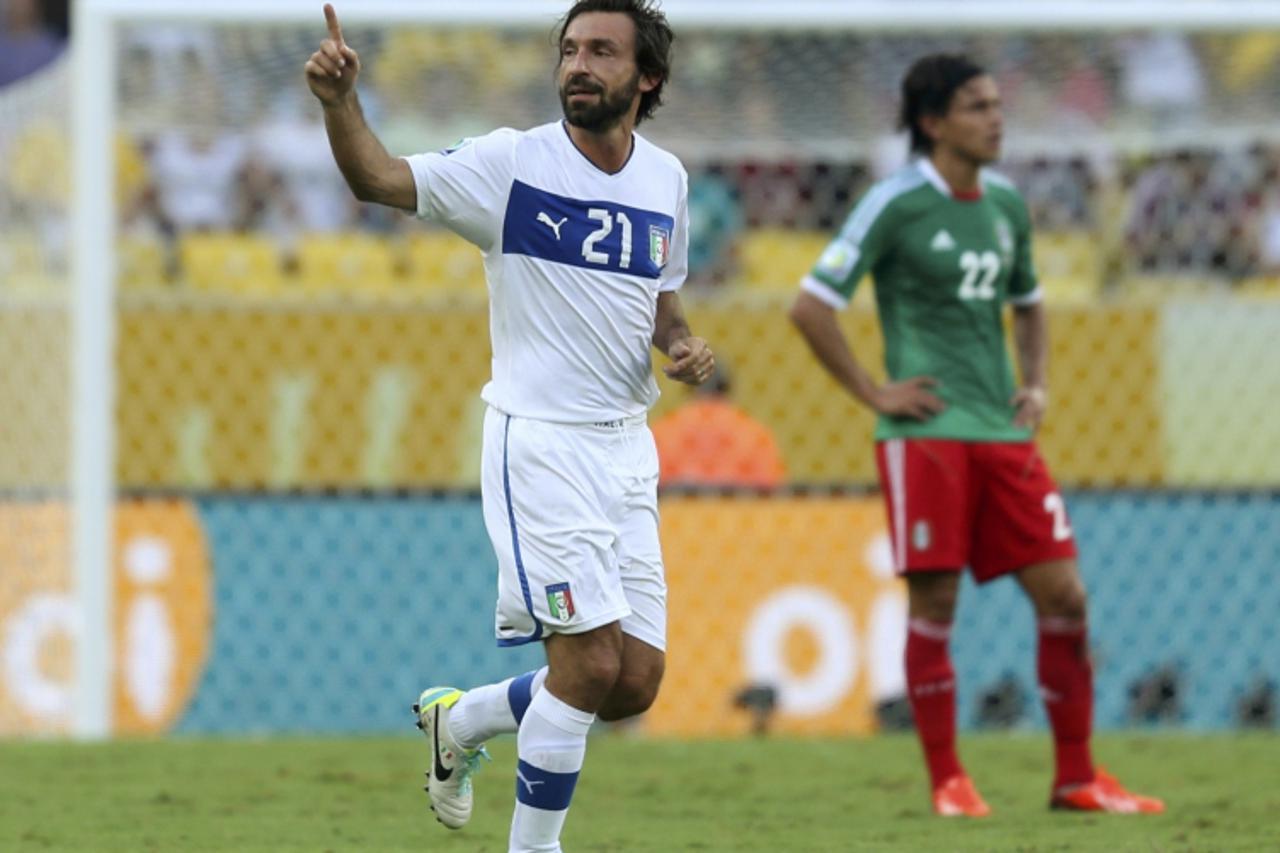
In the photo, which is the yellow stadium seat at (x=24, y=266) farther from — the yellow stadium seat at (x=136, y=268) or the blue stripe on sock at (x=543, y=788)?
the blue stripe on sock at (x=543, y=788)

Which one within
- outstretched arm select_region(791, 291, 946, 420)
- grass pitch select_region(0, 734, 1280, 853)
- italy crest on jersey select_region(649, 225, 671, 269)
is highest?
italy crest on jersey select_region(649, 225, 671, 269)

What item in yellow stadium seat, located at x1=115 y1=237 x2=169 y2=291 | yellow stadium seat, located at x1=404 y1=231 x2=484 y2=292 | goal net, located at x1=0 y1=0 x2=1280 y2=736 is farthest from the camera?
yellow stadium seat, located at x1=404 y1=231 x2=484 y2=292

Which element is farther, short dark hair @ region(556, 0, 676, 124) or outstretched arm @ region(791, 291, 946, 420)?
outstretched arm @ region(791, 291, 946, 420)

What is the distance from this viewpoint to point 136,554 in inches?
376

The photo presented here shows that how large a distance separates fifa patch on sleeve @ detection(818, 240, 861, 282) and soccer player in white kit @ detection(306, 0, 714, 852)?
5.55 ft

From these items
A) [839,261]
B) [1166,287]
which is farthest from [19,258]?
[1166,287]

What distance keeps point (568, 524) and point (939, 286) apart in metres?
2.29

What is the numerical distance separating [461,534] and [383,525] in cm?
35

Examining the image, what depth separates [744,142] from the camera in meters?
10.1

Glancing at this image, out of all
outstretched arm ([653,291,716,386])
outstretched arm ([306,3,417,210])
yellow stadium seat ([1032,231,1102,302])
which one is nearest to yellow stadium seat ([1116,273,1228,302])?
yellow stadium seat ([1032,231,1102,302])

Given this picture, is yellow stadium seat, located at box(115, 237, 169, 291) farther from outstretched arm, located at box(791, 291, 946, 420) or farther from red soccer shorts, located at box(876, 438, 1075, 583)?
red soccer shorts, located at box(876, 438, 1075, 583)

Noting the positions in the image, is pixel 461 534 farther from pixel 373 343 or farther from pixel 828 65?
pixel 828 65

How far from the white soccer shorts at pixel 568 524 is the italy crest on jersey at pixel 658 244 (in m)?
0.39

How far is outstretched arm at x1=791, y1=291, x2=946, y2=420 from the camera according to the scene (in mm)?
6719
